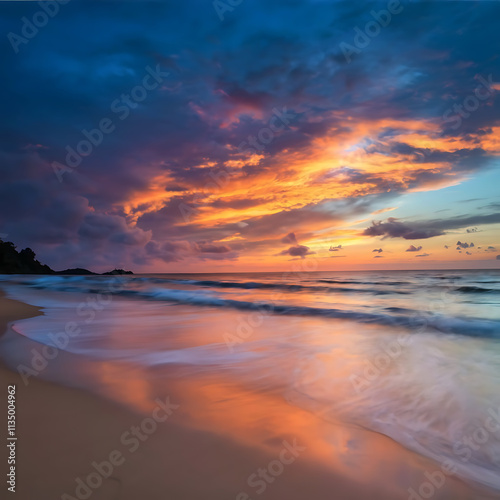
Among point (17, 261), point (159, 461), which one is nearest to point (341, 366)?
point (159, 461)

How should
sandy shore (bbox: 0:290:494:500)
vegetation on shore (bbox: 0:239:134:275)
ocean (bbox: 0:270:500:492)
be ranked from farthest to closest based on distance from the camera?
vegetation on shore (bbox: 0:239:134:275)
ocean (bbox: 0:270:500:492)
sandy shore (bbox: 0:290:494:500)

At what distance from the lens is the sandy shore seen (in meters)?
1.95

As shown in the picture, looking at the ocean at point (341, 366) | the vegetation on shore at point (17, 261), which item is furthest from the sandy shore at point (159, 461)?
the vegetation on shore at point (17, 261)

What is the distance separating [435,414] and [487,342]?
559 centimetres

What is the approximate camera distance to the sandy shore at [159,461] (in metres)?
1.95

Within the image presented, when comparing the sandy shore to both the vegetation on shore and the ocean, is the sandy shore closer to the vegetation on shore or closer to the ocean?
the ocean

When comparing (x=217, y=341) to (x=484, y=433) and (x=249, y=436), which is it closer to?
(x=249, y=436)

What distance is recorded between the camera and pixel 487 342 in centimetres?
750

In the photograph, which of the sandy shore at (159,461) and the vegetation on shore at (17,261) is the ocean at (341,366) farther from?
the vegetation on shore at (17,261)

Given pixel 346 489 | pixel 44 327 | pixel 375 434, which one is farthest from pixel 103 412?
pixel 44 327

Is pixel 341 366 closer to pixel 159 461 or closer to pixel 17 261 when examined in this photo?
pixel 159 461

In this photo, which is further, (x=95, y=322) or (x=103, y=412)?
(x=95, y=322)

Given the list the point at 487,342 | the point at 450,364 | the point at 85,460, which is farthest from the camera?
the point at 487,342

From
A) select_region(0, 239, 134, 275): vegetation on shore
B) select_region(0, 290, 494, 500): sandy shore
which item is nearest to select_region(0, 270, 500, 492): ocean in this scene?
select_region(0, 290, 494, 500): sandy shore
